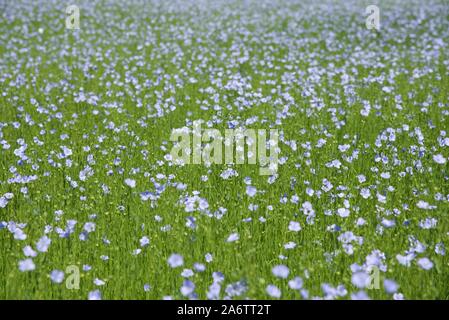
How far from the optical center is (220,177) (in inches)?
219

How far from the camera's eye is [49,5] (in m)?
18.3

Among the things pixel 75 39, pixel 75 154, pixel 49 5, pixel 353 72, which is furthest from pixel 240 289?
pixel 49 5

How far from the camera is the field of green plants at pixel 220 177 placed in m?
3.82

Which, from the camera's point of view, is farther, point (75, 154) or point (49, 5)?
point (49, 5)

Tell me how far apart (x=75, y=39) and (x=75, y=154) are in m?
8.33

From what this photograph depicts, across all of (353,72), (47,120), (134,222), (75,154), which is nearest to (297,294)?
(134,222)

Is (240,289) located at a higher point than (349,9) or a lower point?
lower

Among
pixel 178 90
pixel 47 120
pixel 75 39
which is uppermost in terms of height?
pixel 75 39

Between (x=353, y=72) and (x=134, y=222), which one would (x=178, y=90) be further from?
(x=134, y=222)

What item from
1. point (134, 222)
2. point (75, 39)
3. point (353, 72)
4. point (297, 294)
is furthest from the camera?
point (75, 39)

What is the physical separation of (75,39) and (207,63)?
448cm

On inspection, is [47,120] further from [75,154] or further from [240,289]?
[240,289]

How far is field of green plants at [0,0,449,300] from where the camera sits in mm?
3820

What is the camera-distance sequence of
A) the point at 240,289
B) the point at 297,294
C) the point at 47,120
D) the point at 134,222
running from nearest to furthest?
the point at 240,289, the point at 297,294, the point at 134,222, the point at 47,120
